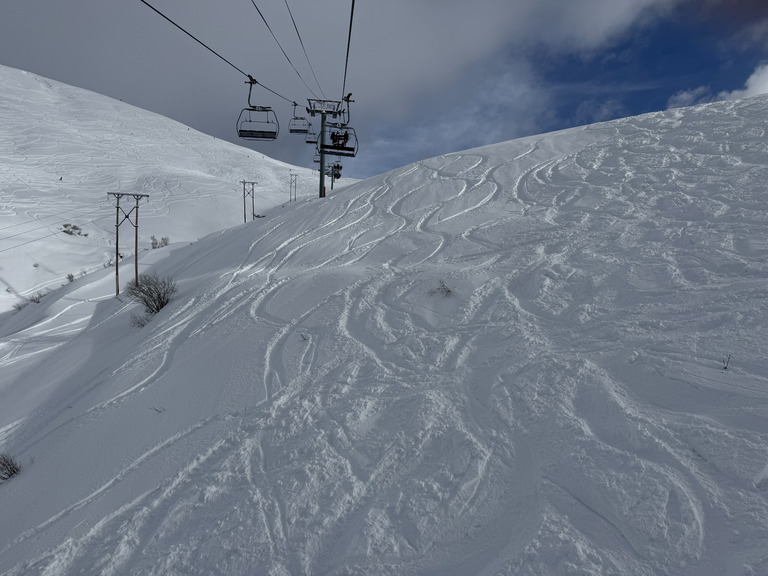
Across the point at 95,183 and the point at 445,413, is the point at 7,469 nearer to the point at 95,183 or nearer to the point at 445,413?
the point at 445,413

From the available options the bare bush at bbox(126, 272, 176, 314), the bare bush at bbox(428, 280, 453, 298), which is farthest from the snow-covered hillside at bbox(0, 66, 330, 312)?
the bare bush at bbox(428, 280, 453, 298)

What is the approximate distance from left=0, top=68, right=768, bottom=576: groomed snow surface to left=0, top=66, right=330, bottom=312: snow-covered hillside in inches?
840

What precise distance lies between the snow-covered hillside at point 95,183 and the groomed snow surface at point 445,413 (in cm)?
2133

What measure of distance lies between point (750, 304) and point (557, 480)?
11.9 feet

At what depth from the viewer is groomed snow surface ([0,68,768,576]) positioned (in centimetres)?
296

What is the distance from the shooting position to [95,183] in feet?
149

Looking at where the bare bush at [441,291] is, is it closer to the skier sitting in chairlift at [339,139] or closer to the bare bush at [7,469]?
the bare bush at [7,469]

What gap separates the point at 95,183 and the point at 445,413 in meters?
54.3

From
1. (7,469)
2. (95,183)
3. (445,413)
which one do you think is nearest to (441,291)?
(445,413)

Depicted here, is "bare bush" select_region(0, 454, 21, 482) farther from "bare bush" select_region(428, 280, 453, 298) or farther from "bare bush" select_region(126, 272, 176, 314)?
"bare bush" select_region(428, 280, 453, 298)

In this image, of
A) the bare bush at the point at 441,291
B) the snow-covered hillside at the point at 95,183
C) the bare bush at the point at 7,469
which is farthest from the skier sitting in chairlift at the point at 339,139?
the snow-covered hillside at the point at 95,183

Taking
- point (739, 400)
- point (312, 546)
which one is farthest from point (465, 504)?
point (739, 400)

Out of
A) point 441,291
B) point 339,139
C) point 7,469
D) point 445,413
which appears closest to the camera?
point 445,413

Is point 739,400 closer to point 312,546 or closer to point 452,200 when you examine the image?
point 312,546
